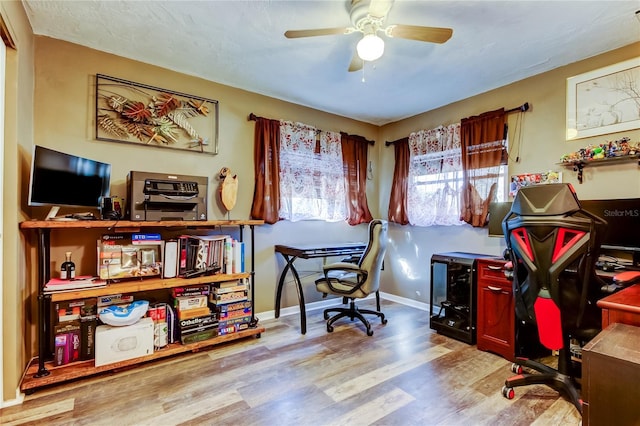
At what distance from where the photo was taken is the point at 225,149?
3.12m

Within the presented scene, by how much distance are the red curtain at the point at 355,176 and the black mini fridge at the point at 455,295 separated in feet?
4.05

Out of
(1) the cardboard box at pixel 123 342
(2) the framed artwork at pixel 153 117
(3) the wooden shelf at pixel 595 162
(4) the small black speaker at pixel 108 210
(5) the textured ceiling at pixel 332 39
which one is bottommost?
(1) the cardboard box at pixel 123 342

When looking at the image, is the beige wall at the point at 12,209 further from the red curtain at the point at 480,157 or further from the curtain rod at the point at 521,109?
the curtain rod at the point at 521,109

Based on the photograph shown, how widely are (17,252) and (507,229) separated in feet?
9.85

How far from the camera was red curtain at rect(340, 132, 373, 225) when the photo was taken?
3990 mm

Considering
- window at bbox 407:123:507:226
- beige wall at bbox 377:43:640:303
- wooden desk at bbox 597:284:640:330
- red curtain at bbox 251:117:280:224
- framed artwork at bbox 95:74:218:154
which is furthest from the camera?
window at bbox 407:123:507:226

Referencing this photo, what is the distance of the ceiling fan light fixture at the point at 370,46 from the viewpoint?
1811 millimetres

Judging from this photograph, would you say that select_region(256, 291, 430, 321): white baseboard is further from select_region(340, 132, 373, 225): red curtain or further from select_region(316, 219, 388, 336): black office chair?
select_region(340, 132, 373, 225): red curtain

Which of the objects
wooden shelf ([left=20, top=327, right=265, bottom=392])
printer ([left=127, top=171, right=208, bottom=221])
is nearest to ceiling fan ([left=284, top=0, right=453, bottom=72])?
printer ([left=127, top=171, right=208, bottom=221])

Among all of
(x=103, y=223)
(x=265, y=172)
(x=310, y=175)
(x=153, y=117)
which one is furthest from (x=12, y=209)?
(x=310, y=175)

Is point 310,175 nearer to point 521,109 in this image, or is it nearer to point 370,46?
point 370,46

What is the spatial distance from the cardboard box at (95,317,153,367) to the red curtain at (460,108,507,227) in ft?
10.2

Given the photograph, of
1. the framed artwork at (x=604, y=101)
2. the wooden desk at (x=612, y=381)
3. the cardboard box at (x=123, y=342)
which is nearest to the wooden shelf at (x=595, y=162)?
the framed artwork at (x=604, y=101)

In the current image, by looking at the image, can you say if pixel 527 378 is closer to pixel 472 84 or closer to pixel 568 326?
pixel 568 326
